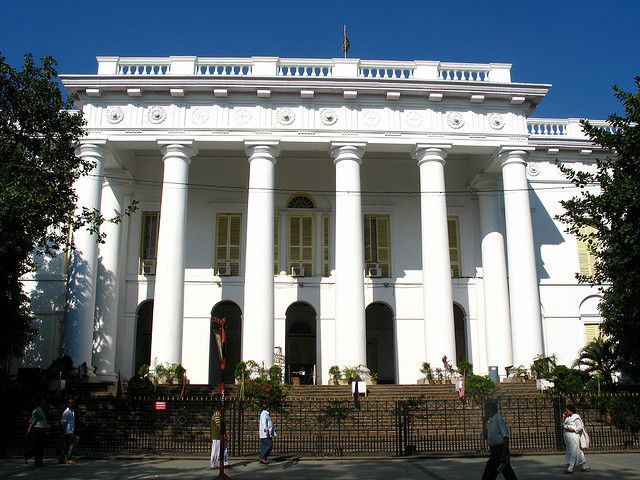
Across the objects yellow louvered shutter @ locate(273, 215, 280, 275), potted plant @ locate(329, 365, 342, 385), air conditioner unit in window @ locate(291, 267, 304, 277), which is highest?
yellow louvered shutter @ locate(273, 215, 280, 275)

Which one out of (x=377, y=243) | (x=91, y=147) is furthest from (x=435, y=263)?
(x=91, y=147)

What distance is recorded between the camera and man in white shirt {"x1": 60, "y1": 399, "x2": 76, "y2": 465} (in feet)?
45.3

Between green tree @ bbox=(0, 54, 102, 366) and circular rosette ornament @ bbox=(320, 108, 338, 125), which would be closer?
green tree @ bbox=(0, 54, 102, 366)

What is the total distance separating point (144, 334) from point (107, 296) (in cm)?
378

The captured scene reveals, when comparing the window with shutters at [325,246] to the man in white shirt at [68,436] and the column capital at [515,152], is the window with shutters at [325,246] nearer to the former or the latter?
the column capital at [515,152]

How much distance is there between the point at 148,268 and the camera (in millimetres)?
25953

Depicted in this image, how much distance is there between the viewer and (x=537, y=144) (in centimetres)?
2712

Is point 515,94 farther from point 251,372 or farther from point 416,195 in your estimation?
point 251,372

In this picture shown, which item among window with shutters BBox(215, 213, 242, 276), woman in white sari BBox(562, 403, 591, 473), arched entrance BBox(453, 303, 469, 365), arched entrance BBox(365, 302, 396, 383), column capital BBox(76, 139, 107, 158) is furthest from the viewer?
arched entrance BBox(365, 302, 396, 383)

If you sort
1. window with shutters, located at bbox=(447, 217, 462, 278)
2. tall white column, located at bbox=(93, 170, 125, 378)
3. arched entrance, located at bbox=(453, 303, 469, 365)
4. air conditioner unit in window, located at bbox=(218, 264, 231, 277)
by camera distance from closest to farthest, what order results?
1. tall white column, located at bbox=(93, 170, 125, 378)
2. air conditioner unit in window, located at bbox=(218, 264, 231, 277)
3. window with shutters, located at bbox=(447, 217, 462, 278)
4. arched entrance, located at bbox=(453, 303, 469, 365)

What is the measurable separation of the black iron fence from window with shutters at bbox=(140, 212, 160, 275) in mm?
10567

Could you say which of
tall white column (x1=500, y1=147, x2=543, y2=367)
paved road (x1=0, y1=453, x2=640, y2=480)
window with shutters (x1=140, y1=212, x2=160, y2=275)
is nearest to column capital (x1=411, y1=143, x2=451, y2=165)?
tall white column (x1=500, y1=147, x2=543, y2=367)

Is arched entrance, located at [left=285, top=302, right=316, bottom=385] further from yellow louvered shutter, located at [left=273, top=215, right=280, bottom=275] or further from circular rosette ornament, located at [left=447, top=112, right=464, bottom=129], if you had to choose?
circular rosette ornament, located at [left=447, top=112, right=464, bottom=129]

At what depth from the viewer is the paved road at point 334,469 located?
11.8 m
